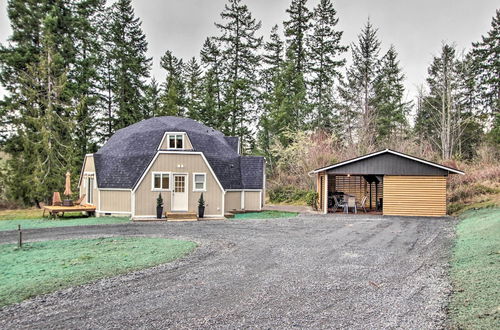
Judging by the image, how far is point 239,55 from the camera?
109ft

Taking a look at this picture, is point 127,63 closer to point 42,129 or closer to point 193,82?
point 193,82

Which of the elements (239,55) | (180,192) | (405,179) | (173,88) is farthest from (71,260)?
(239,55)

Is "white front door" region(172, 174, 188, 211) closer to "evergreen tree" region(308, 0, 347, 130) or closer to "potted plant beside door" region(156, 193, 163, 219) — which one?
"potted plant beside door" region(156, 193, 163, 219)

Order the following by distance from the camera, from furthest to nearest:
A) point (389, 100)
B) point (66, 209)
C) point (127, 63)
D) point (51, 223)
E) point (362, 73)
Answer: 1. point (389, 100)
2. point (362, 73)
3. point (127, 63)
4. point (66, 209)
5. point (51, 223)

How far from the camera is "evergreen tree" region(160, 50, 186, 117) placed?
32969mm

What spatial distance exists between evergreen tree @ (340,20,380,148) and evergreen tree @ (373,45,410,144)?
2.20ft

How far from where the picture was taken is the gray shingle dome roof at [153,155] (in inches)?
703

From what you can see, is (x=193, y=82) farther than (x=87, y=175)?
Yes

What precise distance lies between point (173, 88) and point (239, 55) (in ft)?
24.2

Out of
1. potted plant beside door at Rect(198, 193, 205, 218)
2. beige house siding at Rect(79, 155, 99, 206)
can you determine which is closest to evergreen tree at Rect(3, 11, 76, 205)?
beige house siding at Rect(79, 155, 99, 206)

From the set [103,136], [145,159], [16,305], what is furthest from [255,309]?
[103,136]

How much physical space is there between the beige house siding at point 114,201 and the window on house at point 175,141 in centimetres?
331

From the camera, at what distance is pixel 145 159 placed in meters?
18.2

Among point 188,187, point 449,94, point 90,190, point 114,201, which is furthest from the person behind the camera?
point 449,94
